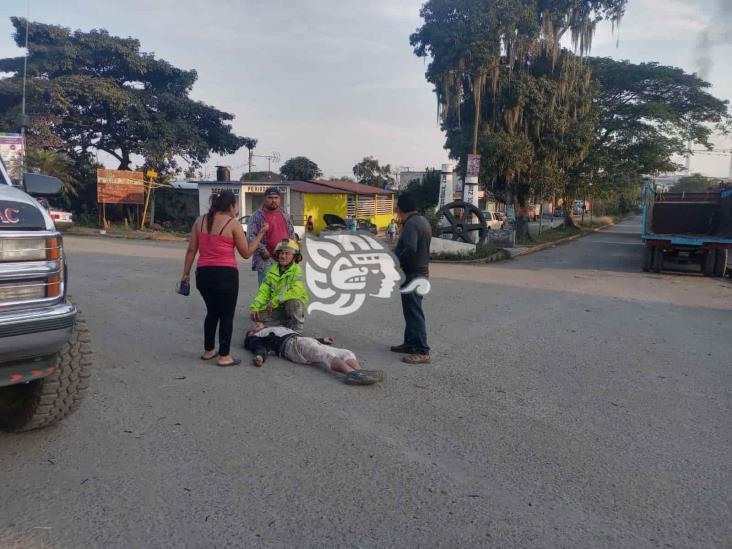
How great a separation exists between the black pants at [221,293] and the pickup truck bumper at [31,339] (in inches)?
78.9

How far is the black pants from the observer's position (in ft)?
17.8

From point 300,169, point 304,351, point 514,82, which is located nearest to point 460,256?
point 514,82

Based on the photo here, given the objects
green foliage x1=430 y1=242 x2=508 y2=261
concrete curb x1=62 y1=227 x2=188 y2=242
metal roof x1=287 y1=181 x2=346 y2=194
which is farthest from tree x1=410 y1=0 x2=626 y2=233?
concrete curb x1=62 y1=227 x2=188 y2=242

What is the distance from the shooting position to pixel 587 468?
11.9ft

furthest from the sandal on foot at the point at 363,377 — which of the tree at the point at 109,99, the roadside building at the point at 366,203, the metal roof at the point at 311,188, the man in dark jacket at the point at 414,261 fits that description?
the tree at the point at 109,99

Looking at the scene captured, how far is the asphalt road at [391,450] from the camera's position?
2914 mm

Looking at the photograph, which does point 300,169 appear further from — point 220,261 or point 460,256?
point 220,261

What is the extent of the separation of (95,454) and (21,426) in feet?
2.07

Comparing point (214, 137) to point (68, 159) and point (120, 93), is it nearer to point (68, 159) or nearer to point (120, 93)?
point (120, 93)

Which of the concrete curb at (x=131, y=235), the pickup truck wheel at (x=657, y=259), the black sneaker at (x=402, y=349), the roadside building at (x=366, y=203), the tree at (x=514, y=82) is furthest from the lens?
the roadside building at (x=366, y=203)

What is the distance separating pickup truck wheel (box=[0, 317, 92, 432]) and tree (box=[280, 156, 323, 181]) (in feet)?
147

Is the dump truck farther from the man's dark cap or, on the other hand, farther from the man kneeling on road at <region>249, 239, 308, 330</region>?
the man kneeling on road at <region>249, 239, 308, 330</region>

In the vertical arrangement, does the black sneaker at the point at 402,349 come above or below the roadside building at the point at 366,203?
below

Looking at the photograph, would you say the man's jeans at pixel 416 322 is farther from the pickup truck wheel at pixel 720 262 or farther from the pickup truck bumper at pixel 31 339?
the pickup truck wheel at pixel 720 262
